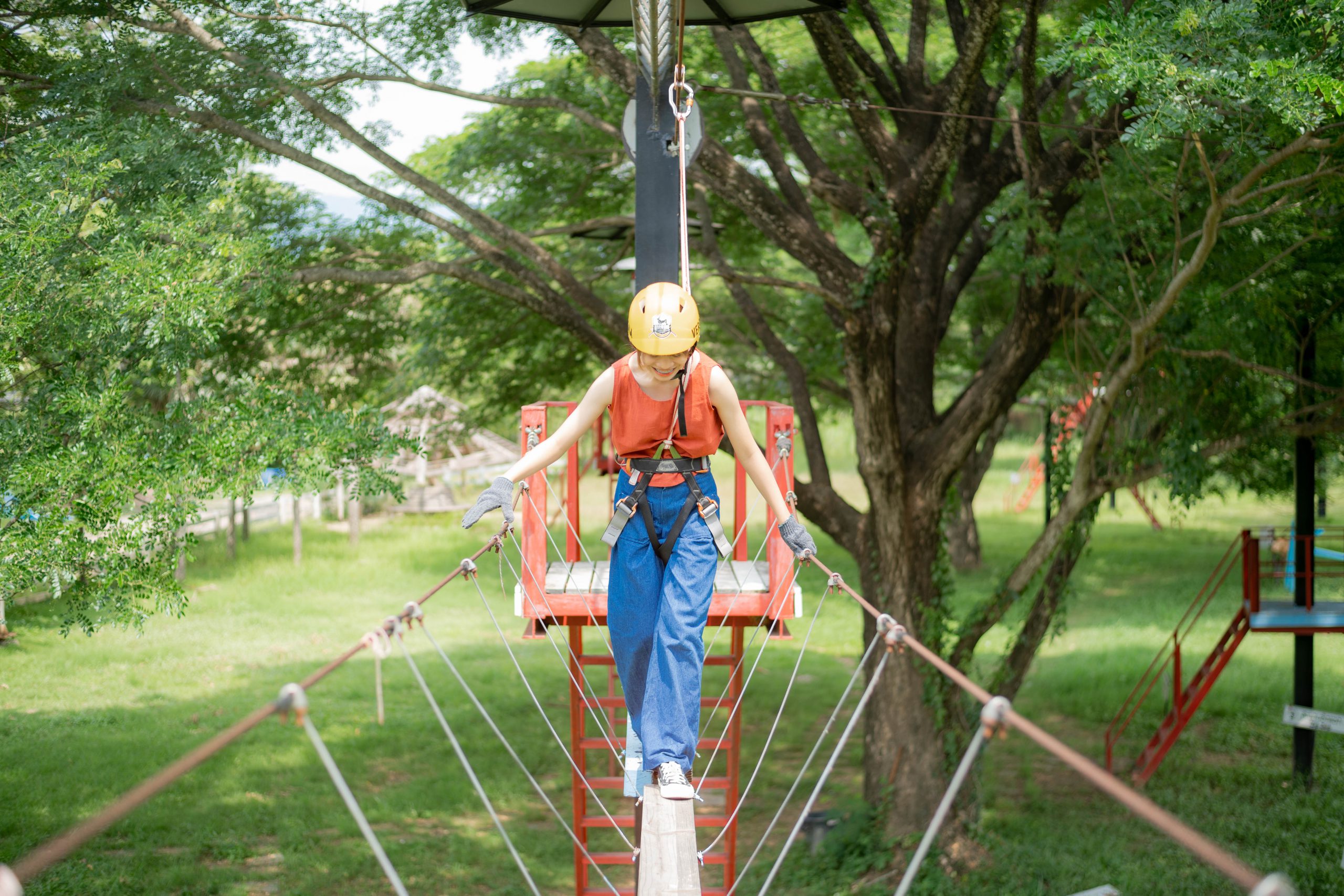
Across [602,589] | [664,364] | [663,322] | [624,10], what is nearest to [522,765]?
[664,364]

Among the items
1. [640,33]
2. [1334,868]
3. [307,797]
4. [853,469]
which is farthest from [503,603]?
[853,469]

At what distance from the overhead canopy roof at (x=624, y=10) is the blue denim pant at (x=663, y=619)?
2.92 metres

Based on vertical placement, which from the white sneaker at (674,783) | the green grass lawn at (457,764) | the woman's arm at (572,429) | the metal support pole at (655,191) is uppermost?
the metal support pole at (655,191)

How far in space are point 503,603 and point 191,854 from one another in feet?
29.5

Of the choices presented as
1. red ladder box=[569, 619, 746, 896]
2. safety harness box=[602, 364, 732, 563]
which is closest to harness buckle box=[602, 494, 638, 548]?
safety harness box=[602, 364, 732, 563]

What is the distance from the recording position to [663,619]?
373 cm

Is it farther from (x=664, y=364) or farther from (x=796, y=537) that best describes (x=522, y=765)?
(x=664, y=364)

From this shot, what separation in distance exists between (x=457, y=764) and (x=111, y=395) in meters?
7.14

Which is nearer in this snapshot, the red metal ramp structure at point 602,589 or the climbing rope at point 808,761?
the climbing rope at point 808,761

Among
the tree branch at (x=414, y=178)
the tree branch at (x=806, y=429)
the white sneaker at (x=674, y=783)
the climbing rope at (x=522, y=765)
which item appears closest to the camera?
the climbing rope at (x=522, y=765)

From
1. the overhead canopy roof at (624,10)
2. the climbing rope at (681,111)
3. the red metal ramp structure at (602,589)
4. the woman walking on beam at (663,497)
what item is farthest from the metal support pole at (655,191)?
the woman walking on beam at (663,497)

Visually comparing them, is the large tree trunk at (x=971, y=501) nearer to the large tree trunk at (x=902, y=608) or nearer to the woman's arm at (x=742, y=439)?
the large tree trunk at (x=902, y=608)

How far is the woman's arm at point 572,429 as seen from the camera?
3781 millimetres

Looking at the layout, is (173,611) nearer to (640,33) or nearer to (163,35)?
(640,33)
